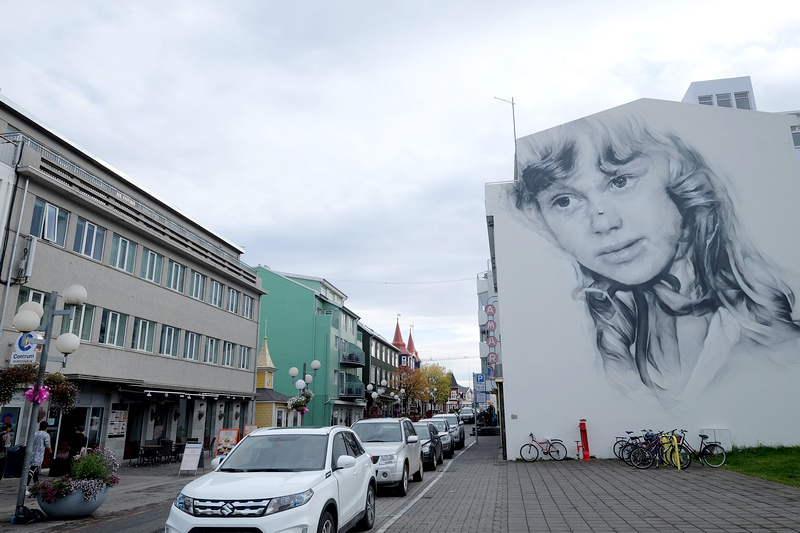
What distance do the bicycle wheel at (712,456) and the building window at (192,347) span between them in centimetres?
2228

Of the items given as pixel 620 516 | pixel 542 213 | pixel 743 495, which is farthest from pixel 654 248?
pixel 620 516

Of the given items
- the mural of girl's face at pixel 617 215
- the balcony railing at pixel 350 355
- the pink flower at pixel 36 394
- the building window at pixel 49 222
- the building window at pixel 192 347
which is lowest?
the pink flower at pixel 36 394

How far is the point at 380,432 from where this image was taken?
14.5 metres

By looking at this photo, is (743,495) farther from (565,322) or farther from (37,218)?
(37,218)

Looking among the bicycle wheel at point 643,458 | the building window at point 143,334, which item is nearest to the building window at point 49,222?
the building window at point 143,334

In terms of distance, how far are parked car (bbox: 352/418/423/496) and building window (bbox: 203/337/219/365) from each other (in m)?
16.5

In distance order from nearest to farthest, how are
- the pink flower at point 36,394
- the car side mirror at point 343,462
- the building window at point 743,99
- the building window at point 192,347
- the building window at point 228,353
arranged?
the car side mirror at point 343,462 < the pink flower at point 36,394 < the building window at point 192,347 < the building window at point 228,353 < the building window at point 743,99

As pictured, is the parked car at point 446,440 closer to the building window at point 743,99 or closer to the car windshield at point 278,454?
the car windshield at point 278,454

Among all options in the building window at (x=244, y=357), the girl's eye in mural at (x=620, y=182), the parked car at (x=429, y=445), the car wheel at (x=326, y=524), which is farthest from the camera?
the building window at (x=244, y=357)

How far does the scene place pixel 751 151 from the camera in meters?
23.8

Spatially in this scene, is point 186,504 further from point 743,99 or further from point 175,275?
point 743,99

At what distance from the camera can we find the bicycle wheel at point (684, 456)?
17516 mm

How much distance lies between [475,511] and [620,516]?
8.64ft

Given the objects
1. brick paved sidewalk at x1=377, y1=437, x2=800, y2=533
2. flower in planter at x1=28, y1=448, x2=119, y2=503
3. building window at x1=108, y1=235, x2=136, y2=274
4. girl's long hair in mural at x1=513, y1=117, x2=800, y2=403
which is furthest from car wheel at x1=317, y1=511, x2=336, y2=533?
building window at x1=108, y1=235, x2=136, y2=274
